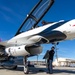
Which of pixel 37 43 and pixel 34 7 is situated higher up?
pixel 34 7

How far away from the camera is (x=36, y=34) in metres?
13.4

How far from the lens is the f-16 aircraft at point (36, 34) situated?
12242 millimetres

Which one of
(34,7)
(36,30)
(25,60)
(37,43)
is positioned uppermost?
(34,7)

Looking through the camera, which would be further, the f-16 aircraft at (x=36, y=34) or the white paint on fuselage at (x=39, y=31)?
the f-16 aircraft at (x=36, y=34)

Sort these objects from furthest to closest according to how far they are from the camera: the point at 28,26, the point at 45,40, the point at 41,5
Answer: the point at 28,26 → the point at 41,5 → the point at 45,40

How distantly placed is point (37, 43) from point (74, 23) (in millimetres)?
3109

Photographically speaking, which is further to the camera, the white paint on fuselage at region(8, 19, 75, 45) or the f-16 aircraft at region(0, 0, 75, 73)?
the f-16 aircraft at region(0, 0, 75, 73)

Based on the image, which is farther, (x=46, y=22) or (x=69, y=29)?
(x=46, y=22)

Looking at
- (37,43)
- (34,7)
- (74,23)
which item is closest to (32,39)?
(37,43)

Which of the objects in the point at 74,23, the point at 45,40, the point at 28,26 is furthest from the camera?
the point at 28,26

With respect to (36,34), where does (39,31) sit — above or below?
above

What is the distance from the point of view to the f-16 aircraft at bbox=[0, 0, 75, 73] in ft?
40.2

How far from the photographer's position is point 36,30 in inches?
545

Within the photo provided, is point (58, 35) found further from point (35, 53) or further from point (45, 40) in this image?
point (35, 53)
